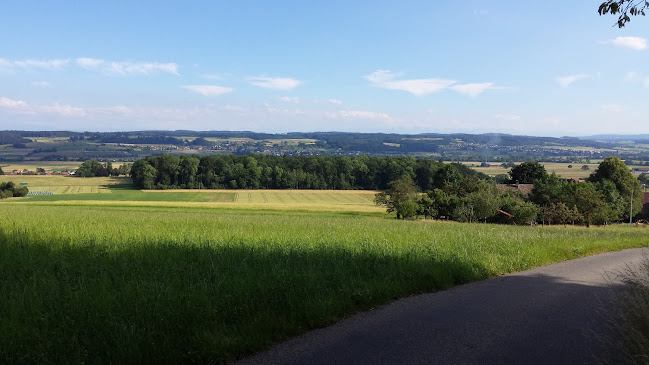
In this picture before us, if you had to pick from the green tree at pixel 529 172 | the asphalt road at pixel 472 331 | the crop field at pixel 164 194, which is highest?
the asphalt road at pixel 472 331

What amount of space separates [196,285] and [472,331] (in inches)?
184

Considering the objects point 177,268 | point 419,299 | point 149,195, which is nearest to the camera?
point 419,299

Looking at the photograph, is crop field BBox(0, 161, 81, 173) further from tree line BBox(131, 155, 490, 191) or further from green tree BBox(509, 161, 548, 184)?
green tree BBox(509, 161, 548, 184)

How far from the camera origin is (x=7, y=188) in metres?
77.1

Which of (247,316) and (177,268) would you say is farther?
(177,268)

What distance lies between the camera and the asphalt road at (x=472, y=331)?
575 centimetres

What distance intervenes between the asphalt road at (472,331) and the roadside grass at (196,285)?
49 centimetres

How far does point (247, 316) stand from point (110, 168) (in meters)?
126

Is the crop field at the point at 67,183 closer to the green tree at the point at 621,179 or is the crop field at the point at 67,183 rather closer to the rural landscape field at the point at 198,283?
the rural landscape field at the point at 198,283

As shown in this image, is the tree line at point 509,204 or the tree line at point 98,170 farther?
the tree line at point 98,170

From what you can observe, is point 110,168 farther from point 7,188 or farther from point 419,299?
point 419,299

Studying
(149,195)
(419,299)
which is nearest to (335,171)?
(149,195)

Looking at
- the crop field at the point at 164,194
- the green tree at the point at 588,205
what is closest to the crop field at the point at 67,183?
the crop field at the point at 164,194

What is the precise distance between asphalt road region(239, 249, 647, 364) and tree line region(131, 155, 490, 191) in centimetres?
9263
